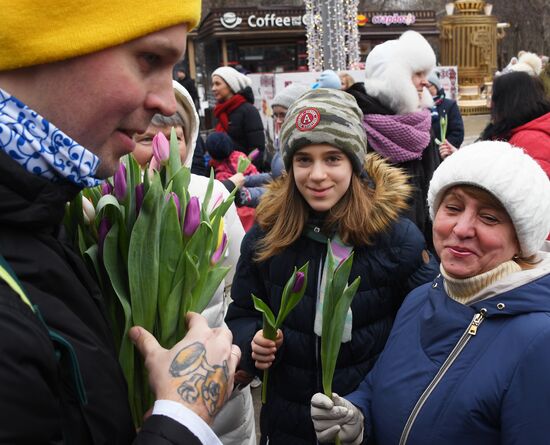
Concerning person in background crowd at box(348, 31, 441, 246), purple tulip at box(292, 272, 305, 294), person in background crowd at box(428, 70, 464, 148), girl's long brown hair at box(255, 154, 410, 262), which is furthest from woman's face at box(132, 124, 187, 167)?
person in background crowd at box(428, 70, 464, 148)

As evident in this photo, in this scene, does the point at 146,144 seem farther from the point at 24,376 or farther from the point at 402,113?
the point at 402,113

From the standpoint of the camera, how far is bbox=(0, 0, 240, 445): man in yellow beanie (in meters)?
0.94

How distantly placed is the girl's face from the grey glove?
83cm

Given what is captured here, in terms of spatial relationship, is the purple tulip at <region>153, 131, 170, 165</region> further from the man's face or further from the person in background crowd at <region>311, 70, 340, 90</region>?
the person in background crowd at <region>311, 70, 340, 90</region>

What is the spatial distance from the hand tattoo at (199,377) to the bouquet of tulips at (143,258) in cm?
15

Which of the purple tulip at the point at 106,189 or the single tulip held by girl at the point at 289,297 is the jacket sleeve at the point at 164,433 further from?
the purple tulip at the point at 106,189

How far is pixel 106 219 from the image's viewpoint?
1367 millimetres

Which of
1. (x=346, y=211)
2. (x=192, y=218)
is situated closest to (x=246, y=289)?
(x=346, y=211)

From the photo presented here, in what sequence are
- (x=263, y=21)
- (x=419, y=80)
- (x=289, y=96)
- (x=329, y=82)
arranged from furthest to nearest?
(x=263, y=21), (x=289, y=96), (x=329, y=82), (x=419, y=80)

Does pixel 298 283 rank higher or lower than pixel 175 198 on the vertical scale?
lower

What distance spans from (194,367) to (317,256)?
1173 mm

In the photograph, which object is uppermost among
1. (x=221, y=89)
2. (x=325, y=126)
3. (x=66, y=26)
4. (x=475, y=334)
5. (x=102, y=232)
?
(x=66, y=26)

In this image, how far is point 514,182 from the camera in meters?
1.68

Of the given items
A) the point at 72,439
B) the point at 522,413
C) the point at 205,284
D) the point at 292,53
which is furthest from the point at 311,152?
the point at 292,53
